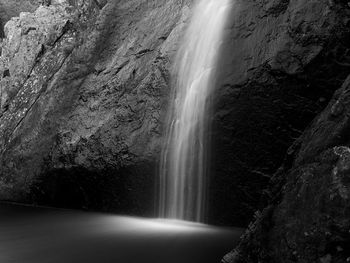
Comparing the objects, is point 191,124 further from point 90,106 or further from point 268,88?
point 90,106

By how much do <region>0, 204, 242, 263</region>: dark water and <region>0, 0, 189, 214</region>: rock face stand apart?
1.05m

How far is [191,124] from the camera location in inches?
299

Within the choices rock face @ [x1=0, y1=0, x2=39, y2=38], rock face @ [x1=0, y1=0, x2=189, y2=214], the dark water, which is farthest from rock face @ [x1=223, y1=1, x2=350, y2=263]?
rock face @ [x1=0, y1=0, x2=39, y2=38]

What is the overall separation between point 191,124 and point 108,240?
254 cm

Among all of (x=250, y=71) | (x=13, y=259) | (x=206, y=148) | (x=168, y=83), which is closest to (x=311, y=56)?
(x=250, y=71)

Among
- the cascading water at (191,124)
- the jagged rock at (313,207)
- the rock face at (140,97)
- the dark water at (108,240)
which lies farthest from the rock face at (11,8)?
the jagged rock at (313,207)

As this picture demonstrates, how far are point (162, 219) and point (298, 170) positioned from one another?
4.20 metres

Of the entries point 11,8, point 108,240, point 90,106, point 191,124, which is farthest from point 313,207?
point 11,8

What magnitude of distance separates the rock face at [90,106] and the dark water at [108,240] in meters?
1.05

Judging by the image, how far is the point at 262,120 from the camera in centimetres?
671

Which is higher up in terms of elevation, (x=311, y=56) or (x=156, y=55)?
(x=156, y=55)

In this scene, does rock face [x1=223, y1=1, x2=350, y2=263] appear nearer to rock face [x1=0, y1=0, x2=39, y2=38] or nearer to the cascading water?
the cascading water

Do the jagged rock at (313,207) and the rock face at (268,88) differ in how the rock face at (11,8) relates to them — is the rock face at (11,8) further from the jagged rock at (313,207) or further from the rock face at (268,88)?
the jagged rock at (313,207)

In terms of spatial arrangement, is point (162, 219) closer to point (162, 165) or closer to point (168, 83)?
point (162, 165)
